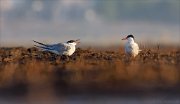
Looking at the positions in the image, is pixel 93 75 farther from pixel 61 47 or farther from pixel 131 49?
pixel 61 47

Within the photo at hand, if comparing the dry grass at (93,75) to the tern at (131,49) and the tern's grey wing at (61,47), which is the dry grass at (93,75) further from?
the tern's grey wing at (61,47)

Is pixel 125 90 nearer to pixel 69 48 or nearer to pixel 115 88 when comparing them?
pixel 115 88

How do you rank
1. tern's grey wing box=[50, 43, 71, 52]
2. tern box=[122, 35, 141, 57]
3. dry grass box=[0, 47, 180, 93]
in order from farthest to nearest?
1. tern's grey wing box=[50, 43, 71, 52]
2. tern box=[122, 35, 141, 57]
3. dry grass box=[0, 47, 180, 93]

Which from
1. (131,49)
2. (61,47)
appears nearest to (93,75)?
(131,49)

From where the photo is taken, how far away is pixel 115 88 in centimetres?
1878

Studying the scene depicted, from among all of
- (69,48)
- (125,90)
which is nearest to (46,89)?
(125,90)

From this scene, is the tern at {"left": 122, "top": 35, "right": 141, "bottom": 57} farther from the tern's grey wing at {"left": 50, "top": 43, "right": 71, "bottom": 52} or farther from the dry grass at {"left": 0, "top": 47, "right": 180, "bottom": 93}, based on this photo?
the tern's grey wing at {"left": 50, "top": 43, "right": 71, "bottom": 52}

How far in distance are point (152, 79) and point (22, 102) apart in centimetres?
284

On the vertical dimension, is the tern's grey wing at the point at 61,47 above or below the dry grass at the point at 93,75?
above

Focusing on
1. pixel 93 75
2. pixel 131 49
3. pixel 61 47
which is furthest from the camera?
pixel 61 47

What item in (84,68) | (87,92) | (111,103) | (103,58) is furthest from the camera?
(103,58)

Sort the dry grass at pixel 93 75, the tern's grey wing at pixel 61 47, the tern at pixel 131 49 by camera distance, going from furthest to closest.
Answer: the tern's grey wing at pixel 61 47 → the tern at pixel 131 49 → the dry grass at pixel 93 75

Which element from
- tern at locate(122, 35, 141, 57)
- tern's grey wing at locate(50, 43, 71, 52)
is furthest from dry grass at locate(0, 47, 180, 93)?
tern's grey wing at locate(50, 43, 71, 52)

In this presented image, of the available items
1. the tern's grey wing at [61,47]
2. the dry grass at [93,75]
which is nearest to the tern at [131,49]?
the dry grass at [93,75]
